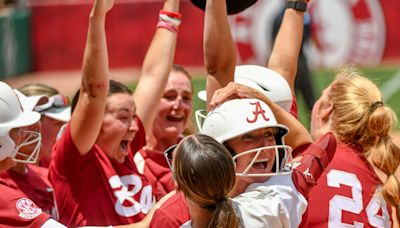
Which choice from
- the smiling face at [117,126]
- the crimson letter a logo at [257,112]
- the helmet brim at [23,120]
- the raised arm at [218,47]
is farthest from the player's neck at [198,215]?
the smiling face at [117,126]

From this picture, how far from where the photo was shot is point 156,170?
18.2ft

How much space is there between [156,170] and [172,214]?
6.46ft

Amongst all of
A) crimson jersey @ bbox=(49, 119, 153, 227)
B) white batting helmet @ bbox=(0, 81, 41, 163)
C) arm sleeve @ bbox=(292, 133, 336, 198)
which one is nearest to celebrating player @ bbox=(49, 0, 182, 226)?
crimson jersey @ bbox=(49, 119, 153, 227)

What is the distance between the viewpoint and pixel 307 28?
1362cm

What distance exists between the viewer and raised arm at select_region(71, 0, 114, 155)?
4.38 meters

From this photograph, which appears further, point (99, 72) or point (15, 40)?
point (15, 40)

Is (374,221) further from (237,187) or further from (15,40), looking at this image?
(15,40)

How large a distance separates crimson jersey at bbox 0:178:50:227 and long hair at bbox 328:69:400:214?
56.8 inches

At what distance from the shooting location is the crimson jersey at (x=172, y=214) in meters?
3.56

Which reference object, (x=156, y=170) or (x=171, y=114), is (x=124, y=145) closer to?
(x=156, y=170)

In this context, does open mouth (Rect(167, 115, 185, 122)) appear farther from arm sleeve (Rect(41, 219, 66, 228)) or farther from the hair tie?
arm sleeve (Rect(41, 219, 66, 228))

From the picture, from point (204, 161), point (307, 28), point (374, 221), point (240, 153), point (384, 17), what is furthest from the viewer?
point (384, 17)

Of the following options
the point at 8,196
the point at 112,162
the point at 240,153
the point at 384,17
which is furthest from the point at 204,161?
the point at 384,17

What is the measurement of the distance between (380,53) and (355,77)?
1545 centimetres
